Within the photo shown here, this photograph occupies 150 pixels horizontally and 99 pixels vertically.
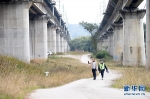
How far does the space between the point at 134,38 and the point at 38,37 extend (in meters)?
15.1

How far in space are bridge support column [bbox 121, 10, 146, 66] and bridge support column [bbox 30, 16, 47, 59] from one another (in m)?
13.1

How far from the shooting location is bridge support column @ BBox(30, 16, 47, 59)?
48594 millimetres

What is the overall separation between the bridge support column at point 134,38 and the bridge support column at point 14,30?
14.9m

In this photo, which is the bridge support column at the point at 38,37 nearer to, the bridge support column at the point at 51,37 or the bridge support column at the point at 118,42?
the bridge support column at the point at 118,42

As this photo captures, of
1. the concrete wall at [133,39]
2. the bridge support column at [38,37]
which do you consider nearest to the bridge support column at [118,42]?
the bridge support column at [38,37]

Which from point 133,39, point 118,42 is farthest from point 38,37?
point 118,42

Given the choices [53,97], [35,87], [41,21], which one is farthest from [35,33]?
[53,97]

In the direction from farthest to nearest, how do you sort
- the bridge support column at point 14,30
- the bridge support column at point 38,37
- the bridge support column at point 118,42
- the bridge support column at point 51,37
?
the bridge support column at point 51,37
the bridge support column at point 118,42
the bridge support column at point 38,37
the bridge support column at point 14,30

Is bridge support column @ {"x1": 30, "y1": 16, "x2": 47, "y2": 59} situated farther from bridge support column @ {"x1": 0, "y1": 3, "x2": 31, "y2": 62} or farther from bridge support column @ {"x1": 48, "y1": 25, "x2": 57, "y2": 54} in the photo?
bridge support column @ {"x1": 48, "y1": 25, "x2": 57, "y2": 54}

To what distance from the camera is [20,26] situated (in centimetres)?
3369

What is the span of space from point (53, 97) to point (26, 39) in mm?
21620

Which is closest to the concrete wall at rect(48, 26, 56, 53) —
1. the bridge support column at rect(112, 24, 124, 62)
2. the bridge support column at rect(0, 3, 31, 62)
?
the bridge support column at rect(112, 24, 124, 62)

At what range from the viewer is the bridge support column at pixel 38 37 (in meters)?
48.6

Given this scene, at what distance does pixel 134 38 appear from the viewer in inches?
1662
